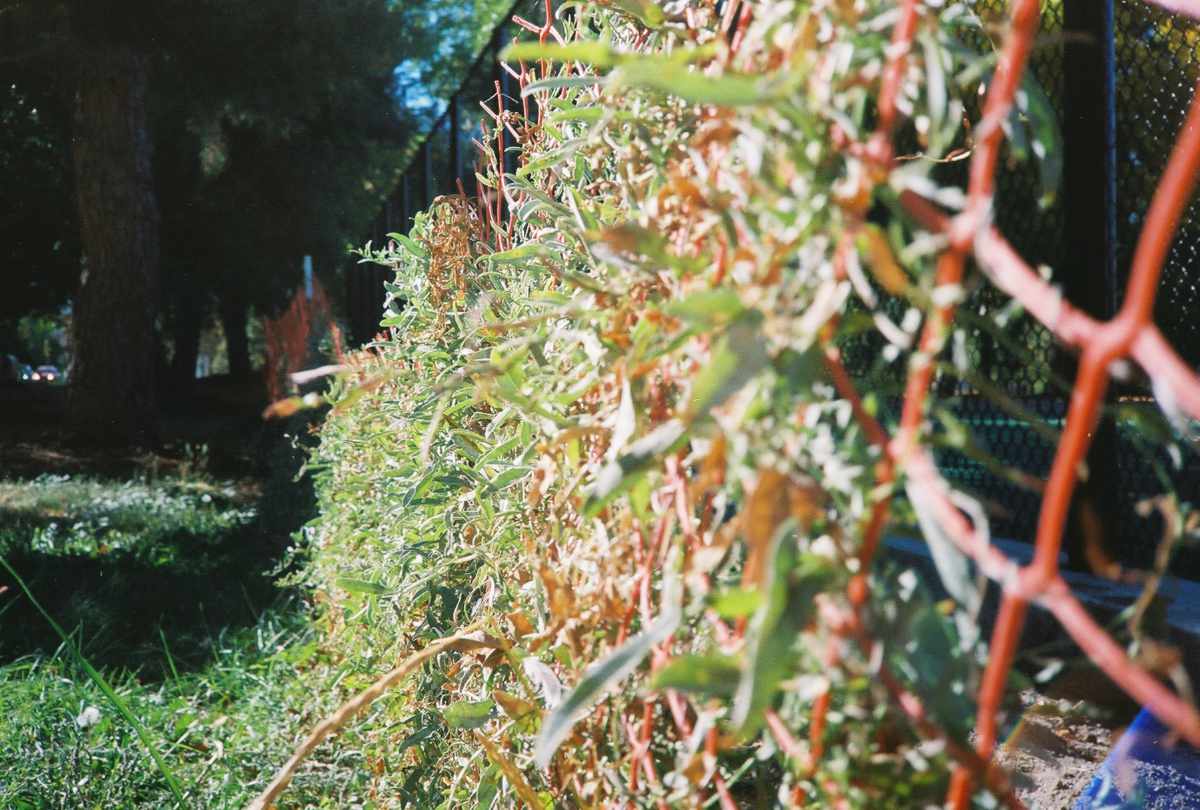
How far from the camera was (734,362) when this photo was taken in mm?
611

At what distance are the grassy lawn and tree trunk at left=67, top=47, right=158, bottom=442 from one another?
4533 millimetres

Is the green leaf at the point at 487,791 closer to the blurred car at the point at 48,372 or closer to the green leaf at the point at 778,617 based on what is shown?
the green leaf at the point at 778,617

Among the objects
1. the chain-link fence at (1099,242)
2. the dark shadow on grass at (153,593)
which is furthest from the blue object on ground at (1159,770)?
the dark shadow on grass at (153,593)

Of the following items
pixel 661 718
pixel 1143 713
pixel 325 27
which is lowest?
pixel 1143 713

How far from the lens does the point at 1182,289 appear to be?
10.3 feet

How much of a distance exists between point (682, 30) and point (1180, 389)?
0.75m

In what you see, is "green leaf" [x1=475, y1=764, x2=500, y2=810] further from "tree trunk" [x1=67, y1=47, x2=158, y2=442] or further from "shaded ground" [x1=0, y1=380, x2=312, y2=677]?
"tree trunk" [x1=67, y1=47, x2=158, y2=442]

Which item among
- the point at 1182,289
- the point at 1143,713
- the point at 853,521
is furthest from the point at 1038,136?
the point at 1182,289

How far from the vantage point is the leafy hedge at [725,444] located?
607 mm

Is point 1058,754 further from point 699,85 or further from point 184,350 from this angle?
point 184,350

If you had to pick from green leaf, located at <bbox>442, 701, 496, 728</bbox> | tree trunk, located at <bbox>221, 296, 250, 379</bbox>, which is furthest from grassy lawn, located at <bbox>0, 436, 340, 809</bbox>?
tree trunk, located at <bbox>221, 296, 250, 379</bbox>

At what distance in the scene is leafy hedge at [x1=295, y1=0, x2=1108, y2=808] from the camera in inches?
23.9

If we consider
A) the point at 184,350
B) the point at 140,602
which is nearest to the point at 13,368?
the point at 184,350

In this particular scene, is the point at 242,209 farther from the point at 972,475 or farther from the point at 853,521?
the point at 853,521
